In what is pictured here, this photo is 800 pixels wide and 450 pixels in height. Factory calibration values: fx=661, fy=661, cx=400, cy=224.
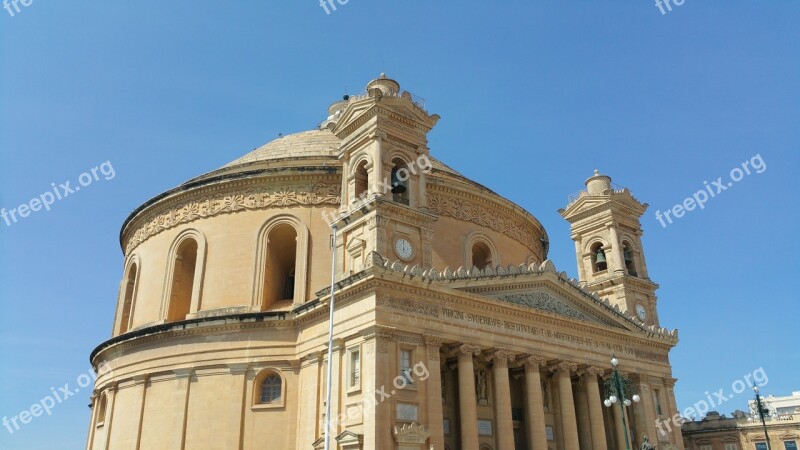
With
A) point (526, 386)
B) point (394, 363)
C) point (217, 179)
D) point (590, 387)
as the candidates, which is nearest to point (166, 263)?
point (217, 179)

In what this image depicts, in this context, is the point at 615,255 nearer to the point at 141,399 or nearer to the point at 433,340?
the point at 433,340

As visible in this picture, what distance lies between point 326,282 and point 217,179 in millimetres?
8127

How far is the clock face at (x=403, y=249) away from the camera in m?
26.1

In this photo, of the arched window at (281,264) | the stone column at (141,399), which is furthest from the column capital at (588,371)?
the stone column at (141,399)

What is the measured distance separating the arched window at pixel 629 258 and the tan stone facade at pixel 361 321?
202cm

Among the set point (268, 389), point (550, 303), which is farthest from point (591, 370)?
point (268, 389)

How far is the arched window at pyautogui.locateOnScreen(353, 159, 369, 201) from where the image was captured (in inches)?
1121

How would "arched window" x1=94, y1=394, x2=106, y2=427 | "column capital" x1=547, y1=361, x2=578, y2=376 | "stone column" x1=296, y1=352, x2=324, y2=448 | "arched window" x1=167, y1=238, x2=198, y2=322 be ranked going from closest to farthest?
"stone column" x1=296, y1=352, x2=324, y2=448 → "column capital" x1=547, y1=361, x2=578, y2=376 → "arched window" x1=167, y1=238, x2=198, y2=322 → "arched window" x1=94, y1=394, x2=106, y2=427

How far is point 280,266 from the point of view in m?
32.9

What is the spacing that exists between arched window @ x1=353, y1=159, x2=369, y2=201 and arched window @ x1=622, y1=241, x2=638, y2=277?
59.7ft

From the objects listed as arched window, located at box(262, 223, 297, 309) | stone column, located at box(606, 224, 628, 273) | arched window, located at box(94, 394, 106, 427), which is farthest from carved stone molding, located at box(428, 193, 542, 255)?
arched window, located at box(94, 394, 106, 427)

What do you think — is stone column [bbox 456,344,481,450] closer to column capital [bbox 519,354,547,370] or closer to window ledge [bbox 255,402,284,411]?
column capital [bbox 519,354,547,370]

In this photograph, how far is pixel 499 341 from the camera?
26.9 meters

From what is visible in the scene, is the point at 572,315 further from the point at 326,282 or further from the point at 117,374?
the point at 117,374
